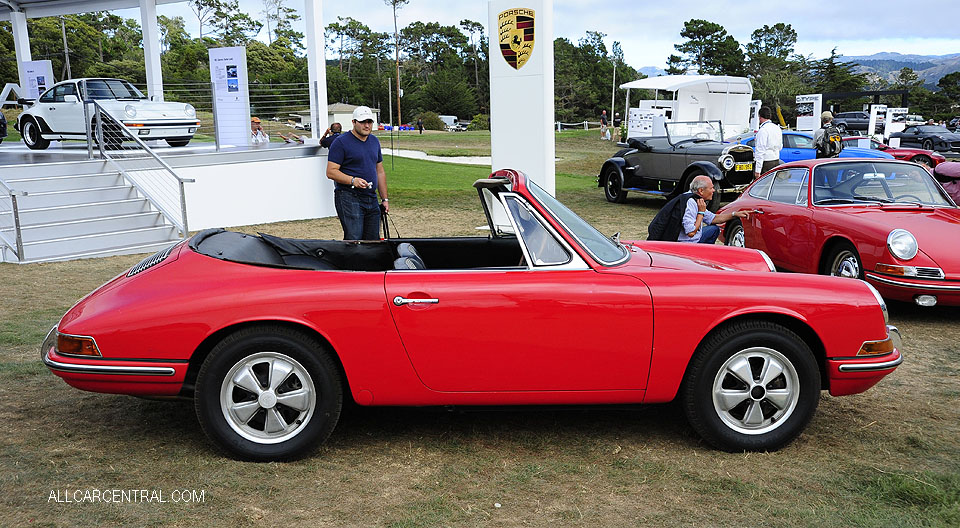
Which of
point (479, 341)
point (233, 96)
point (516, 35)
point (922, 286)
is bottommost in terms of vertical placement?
point (922, 286)

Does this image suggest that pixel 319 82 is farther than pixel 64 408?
Yes

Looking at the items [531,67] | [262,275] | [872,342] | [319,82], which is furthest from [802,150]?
[262,275]

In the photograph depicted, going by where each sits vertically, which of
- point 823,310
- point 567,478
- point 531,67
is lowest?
point 567,478

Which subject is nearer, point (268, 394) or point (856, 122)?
point (268, 394)

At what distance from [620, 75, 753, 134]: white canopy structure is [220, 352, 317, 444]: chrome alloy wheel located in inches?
1091

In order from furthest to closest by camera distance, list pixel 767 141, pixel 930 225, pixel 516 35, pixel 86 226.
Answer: pixel 767 141 → pixel 516 35 → pixel 86 226 → pixel 930 225

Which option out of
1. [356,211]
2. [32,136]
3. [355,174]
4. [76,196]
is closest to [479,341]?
[356,211]

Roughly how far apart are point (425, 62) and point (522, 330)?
343 ft

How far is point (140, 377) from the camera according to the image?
12.2 feet

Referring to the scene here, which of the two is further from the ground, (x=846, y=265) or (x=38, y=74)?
(x=38, y=74)

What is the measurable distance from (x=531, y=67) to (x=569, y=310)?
8.46 meters

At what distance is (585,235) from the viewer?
163 inches

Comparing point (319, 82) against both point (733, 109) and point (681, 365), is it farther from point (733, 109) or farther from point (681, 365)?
point (733, 109)

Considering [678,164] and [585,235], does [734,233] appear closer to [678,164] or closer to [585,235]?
[585,235]
